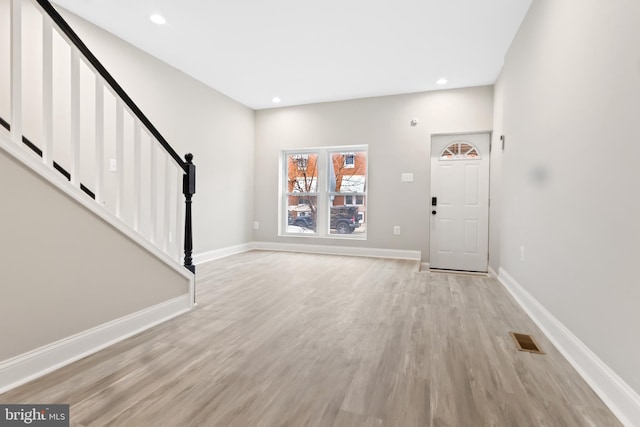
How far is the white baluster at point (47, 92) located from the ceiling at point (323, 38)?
1524 mm

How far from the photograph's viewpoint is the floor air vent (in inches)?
77.2

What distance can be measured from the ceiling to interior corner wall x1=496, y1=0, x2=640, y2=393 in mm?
693

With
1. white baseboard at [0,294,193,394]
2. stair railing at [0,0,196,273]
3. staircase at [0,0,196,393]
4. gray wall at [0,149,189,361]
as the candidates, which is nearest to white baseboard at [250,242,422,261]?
stair railing at [0,0,196,273]

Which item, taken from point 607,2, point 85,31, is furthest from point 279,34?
point 607,2

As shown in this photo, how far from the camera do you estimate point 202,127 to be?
4570mm

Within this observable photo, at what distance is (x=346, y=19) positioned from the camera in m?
2.98

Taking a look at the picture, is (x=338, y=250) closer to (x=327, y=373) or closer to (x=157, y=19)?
(x=327, y=373)

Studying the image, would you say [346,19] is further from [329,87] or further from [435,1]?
[329,87]

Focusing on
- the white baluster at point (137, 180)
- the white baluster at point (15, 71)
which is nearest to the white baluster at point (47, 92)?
the white baluster at point (15, 71)

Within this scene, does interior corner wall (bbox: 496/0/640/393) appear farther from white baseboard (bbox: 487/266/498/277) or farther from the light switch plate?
the light switch plate

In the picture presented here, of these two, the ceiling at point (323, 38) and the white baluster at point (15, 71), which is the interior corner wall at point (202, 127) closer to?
the ceiling at point (323, 38)

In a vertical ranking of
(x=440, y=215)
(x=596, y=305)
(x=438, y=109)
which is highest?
(x=438, y=109)

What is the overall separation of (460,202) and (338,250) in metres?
2.15

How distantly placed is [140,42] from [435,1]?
3.18 m
